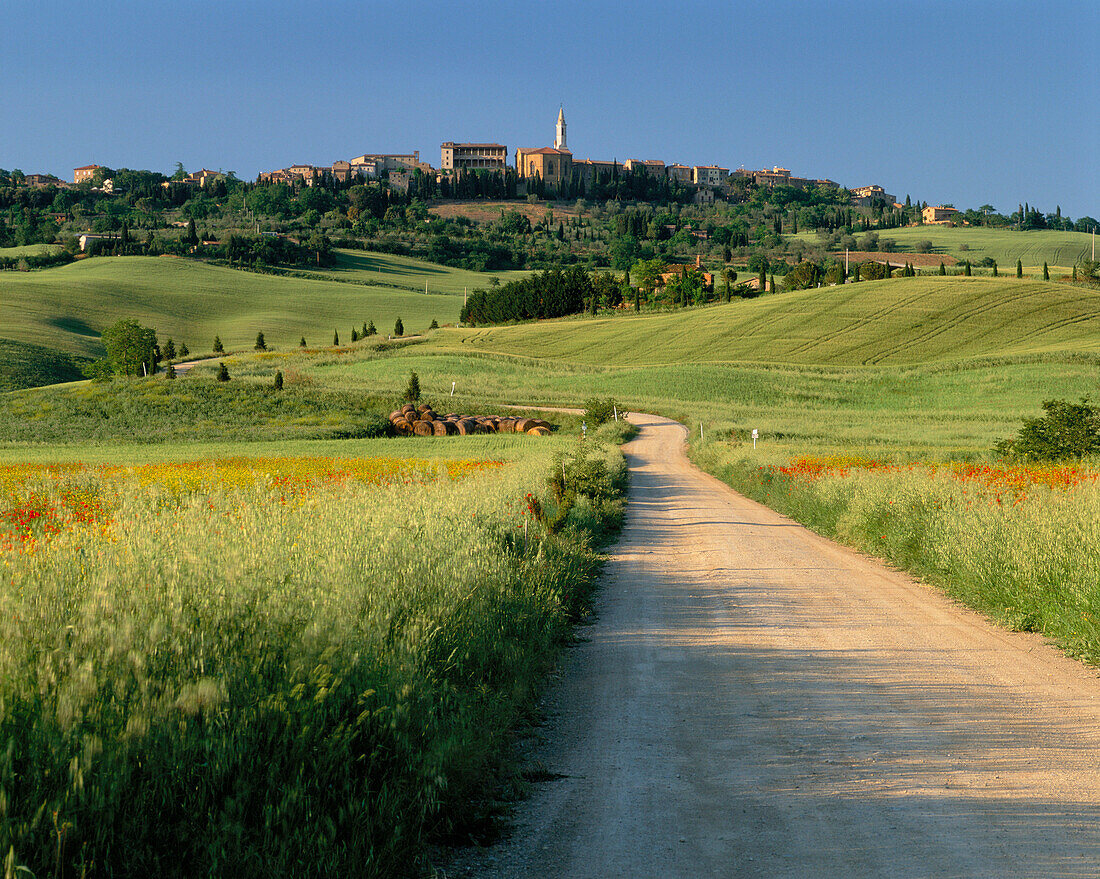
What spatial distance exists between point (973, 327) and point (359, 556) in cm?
8605

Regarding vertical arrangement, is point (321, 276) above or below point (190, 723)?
above

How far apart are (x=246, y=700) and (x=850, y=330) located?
87.7m

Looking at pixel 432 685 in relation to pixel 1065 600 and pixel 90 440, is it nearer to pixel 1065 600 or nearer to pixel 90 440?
pixel 1065 600

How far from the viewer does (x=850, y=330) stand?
281ft

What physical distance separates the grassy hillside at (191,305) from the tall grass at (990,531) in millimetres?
98694

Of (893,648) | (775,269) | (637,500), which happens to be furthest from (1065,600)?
(775,269)

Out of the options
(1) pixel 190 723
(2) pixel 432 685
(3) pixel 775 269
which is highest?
(3) pixel 775 269

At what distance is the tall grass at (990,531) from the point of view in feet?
30.5

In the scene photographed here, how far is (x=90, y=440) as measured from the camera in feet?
144

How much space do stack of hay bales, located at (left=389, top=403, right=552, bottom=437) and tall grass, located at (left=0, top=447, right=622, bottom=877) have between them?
38.6 metres

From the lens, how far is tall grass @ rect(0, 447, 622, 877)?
12.1ft

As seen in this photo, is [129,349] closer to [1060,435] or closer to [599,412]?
[599,412]

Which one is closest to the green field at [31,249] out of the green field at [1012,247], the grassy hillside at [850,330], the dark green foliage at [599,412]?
the grassy hillside at [850,330]

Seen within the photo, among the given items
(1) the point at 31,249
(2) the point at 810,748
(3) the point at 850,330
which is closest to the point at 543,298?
(3) the point at 850,330
